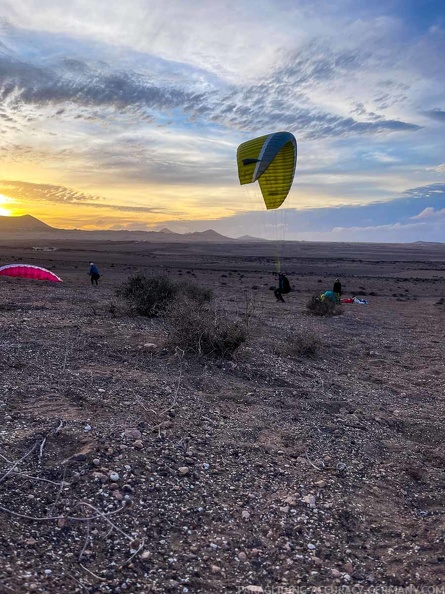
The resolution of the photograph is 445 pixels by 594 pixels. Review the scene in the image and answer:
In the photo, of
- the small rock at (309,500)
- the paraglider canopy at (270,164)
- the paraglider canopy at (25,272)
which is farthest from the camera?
the paraglider canopy at (25,272)

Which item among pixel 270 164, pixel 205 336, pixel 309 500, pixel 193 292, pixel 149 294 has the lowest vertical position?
pixel 309 500

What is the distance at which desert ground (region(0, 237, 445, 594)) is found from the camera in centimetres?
378

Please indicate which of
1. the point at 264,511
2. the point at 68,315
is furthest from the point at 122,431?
the point at 68,315

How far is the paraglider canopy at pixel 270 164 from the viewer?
13344mm

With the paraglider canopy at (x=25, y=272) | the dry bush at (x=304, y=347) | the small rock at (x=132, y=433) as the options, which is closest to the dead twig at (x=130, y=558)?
the small rock at (x=132, y=433)

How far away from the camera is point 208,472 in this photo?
5.19 meters

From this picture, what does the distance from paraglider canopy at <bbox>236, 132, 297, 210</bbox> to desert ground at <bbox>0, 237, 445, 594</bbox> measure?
5.89m

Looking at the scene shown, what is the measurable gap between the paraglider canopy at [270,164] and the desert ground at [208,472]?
232 inches

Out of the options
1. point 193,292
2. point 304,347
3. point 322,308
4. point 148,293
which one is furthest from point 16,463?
point 322,308

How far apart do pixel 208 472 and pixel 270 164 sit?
35.1ft

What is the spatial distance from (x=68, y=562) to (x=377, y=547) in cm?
259

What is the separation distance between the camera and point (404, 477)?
5.54 metres

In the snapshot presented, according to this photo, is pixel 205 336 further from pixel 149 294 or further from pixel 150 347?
pixel 149 294

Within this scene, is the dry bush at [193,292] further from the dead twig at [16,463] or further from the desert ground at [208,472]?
the dead twig at [16,463]
